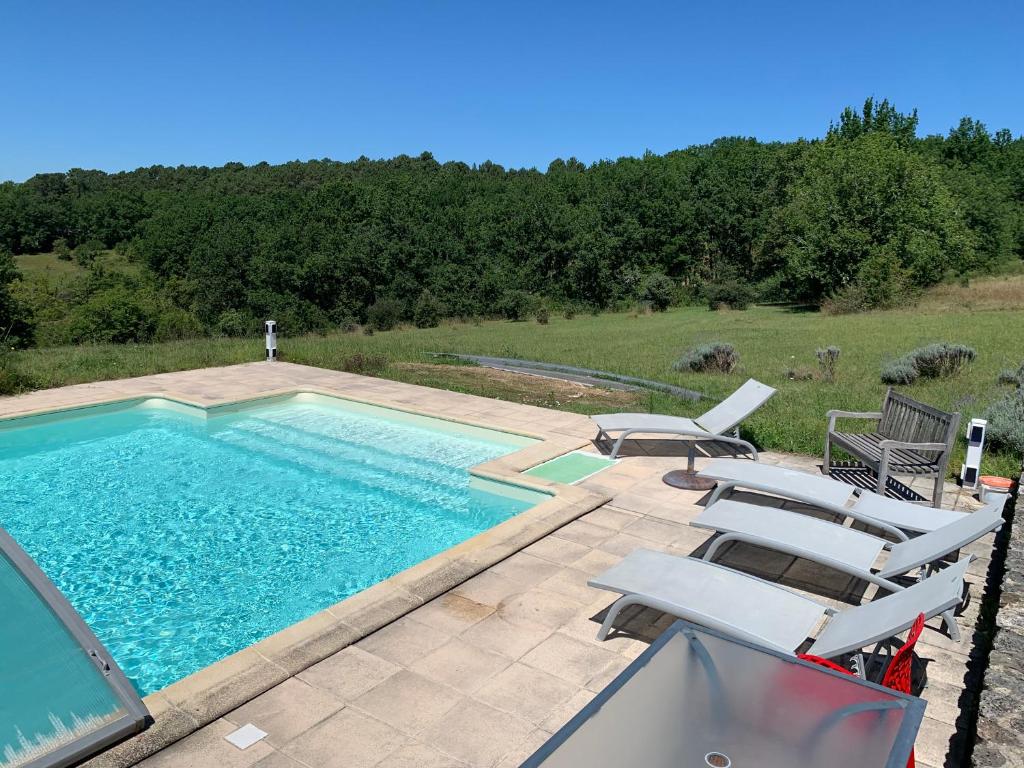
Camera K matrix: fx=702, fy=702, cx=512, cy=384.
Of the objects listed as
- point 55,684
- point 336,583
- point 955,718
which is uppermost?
point 55,684

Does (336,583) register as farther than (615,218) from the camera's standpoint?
No

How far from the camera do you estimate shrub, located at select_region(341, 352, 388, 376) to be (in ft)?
41.5

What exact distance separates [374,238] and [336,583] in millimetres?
36218

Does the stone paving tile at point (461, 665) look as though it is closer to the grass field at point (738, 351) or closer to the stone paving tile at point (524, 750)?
the stone paving tile at point (524, 750)

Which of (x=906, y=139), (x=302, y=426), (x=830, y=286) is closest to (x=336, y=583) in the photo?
(x=302, y=426)

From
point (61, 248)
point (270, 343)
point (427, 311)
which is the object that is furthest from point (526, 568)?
point (61, 248)

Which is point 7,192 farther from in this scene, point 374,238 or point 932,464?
point 932,464

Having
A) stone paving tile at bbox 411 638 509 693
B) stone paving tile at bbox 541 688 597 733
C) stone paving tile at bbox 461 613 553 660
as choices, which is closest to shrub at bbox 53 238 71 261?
stone paving tile at bbox 461 613 553 660

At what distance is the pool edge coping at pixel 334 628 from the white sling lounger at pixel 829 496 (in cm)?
116

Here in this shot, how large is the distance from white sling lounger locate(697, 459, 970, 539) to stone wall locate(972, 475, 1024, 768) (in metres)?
0.96

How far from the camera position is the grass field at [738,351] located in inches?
392

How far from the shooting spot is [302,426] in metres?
9.77

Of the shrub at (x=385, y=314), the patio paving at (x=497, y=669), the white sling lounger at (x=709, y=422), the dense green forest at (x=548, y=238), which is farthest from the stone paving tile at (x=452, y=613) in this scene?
the shrub at (x=385, y=314)

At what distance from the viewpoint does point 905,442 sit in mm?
6273
